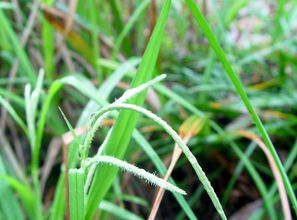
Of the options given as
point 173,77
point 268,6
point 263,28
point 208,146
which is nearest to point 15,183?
point 208,146

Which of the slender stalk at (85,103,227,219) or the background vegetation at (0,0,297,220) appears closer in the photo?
the slender stalk at (85,103,227,219)

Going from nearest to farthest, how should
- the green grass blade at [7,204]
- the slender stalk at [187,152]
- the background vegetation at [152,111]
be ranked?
the slender stalk at [187,152], the green grass blade at [7,204], the background vegetation at [152,111]

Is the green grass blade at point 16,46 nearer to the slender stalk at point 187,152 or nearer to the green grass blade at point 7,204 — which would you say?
the green grass blade at point 7,204

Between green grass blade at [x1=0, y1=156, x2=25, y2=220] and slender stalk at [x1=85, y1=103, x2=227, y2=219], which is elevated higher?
slender stalk at [x1=85, y1=103, x2=227, y2=219]

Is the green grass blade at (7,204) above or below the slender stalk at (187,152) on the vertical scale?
below

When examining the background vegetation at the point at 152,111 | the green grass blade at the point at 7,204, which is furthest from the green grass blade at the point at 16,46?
Result: the green grass blade at the point at 7,204

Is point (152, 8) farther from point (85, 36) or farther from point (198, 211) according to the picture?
point (198, 211)

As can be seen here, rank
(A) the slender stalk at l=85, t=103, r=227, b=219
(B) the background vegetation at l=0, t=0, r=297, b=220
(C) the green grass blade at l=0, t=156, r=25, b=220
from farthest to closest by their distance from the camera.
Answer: (B) the background vegetation at l=0, t=0, r=297, b=220 < (C) the green grass blade at l=0, t=156, r=25, b=220 < (A) the slender stalk at l=85, t=103, r=227, b=219

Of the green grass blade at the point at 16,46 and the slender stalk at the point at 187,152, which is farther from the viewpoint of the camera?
the green grass blade at the point at 16,46

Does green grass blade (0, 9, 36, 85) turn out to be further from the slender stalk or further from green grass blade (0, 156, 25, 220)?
the slender stalk

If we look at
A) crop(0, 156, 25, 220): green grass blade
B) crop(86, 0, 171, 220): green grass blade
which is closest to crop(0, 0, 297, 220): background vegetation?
crop(0, 156, 25, 220): green grass blade

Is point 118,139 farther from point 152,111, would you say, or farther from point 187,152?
point 152,111

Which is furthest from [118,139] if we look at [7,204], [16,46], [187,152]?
[16,46]
